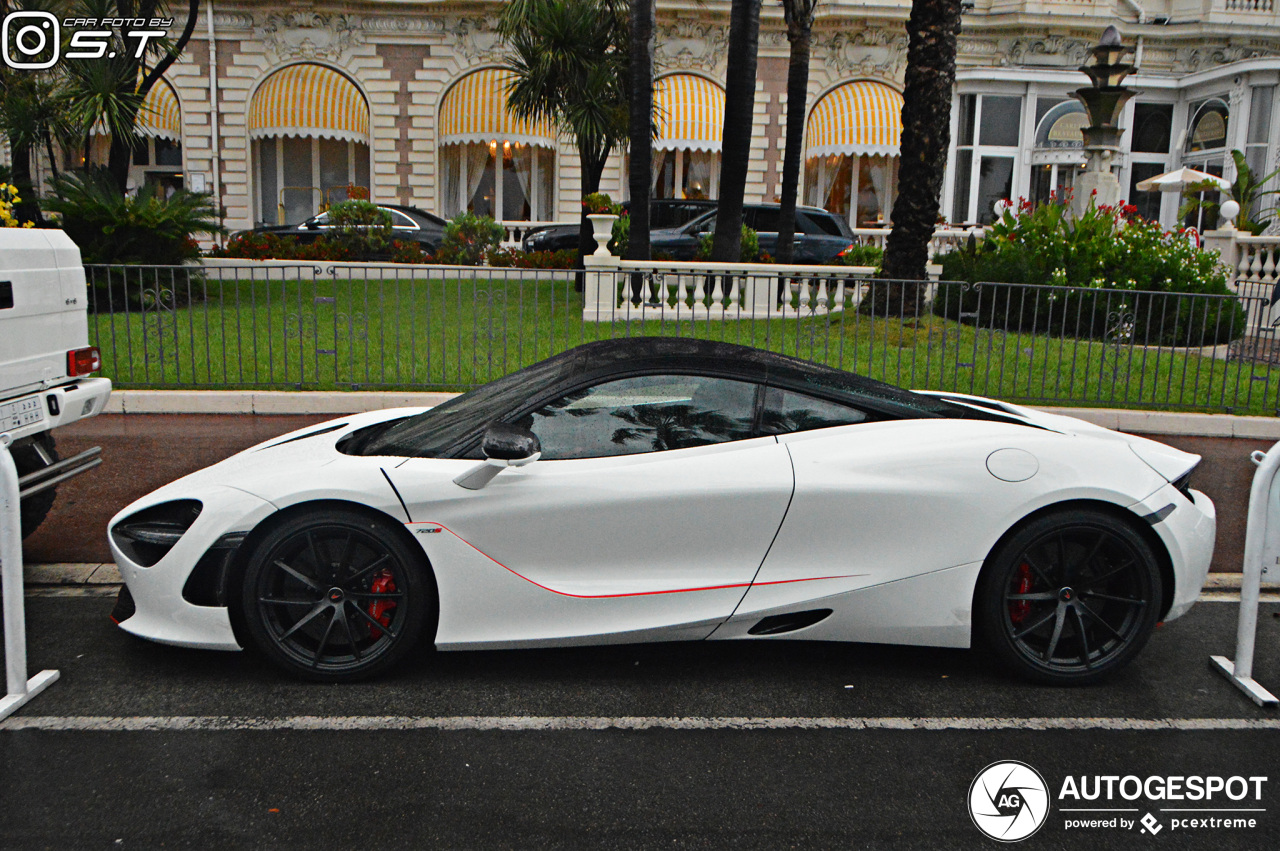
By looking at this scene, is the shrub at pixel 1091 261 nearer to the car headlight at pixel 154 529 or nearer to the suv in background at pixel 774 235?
the suv in background at pixel 774 235

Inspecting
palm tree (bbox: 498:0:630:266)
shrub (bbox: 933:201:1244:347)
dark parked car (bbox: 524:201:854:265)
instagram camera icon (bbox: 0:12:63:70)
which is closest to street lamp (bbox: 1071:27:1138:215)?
shrub (bbox: 933:201:1244:347)

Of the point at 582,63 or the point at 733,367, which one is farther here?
the point at 582,63

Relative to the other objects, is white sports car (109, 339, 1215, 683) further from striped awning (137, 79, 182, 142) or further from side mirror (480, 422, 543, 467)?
striped awning (137, 79, 182, 142)

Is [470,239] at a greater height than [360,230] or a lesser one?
lesser

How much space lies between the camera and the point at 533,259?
1984cm

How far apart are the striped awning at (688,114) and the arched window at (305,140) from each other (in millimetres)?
8585

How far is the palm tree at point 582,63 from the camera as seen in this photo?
18.4 meters

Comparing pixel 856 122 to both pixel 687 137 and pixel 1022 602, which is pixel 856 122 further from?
pixel 1022 602

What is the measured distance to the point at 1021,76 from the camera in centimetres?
2912

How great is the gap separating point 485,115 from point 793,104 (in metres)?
12.2

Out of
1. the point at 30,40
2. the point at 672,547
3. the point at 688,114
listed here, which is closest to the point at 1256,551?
the point at 672,547

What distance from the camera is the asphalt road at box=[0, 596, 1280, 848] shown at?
3.10m

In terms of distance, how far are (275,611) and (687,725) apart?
1636mm

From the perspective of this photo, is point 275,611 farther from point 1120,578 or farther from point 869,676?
point 1120,578
